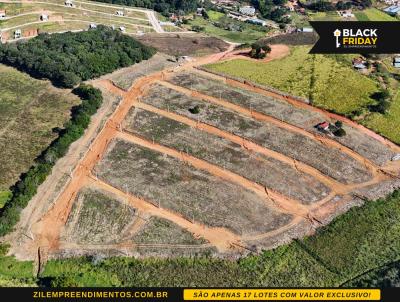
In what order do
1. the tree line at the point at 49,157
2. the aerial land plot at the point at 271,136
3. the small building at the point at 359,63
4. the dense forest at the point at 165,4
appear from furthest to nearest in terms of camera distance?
the dense forest at the point at 165,4, the small building at the point at 359,63, the aerial land plot at the point at 271,136, the tree line at the point at 49,157

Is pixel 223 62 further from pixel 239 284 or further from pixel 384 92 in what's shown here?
pixel 239 284

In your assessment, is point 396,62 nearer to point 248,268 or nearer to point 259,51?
point 259,51

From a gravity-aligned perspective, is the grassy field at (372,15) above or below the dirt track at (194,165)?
above

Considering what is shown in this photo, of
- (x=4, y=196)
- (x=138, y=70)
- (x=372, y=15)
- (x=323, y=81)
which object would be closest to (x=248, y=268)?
(x=4, y=196)

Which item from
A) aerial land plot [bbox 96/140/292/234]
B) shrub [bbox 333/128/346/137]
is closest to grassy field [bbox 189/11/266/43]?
shrub [bbox 333/128/346/137]

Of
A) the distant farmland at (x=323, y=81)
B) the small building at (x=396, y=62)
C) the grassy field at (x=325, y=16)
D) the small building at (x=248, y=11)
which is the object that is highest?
the small building at (x=248, y=11)

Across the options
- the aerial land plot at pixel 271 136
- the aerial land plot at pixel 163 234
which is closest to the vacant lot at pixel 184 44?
the aerial land plot at pixel 271 136

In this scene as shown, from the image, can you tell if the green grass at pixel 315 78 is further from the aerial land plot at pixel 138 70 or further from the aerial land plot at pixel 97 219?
the aerial land plot at pixel 97 219
